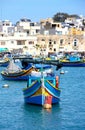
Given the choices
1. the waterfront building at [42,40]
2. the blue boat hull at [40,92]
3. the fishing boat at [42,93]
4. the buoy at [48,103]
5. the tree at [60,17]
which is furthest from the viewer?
the tree at [60,17]

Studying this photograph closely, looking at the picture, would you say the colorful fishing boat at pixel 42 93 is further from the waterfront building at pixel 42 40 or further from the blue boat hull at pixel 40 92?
the waterfront building at pixel 42 40

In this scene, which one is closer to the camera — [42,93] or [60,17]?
[42,93]

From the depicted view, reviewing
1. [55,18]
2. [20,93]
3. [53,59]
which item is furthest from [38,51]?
[20,93]

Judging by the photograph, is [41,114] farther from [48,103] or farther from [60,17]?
[60,17]

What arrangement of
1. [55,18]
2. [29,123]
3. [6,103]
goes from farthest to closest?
[55,18]
[6,103]
[29,123]

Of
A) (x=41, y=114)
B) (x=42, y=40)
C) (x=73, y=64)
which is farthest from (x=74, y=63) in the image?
(x=41, y=114)

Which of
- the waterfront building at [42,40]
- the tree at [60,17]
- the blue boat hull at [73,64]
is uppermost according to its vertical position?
the tree at [60,17]

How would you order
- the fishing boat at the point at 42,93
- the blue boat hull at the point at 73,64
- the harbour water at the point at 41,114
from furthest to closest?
1. the blue boat hull at the point at 73,64
2. the fishing boat at the point at 42,93
3. the harbour water at the point at 41,114

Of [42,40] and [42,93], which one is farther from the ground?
[42,93]

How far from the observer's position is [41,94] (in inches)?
1241

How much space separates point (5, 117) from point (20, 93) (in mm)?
9937

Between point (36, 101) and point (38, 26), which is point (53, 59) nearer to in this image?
point (38, 26)

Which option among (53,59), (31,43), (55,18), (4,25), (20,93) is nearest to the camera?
(20,93)

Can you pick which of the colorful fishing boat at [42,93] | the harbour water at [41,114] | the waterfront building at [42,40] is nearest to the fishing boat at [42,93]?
the colorful fishing boat at [42,93]
